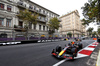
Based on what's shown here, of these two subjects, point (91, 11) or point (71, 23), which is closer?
point (91, 11)

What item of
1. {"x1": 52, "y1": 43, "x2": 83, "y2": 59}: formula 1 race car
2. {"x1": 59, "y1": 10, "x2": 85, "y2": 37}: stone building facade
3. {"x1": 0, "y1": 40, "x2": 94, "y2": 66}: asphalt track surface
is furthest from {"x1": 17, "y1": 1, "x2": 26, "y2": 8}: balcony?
{"x1": 59, "y1": 10, "x2": 85, "y2": 37}: stone building facade

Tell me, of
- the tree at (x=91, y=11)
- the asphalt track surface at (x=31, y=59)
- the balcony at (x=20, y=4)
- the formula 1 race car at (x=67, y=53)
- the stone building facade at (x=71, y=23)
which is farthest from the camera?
the stone building facade at (x=71, y=23)

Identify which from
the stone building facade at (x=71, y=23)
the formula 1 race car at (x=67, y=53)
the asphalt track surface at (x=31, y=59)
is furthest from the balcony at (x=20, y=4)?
the stone building facade at (x=71, y=23)

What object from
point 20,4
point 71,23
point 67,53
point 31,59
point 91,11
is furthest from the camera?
point 71,23

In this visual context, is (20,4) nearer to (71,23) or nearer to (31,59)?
(31,59)

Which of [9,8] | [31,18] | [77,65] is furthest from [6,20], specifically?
[77,65]

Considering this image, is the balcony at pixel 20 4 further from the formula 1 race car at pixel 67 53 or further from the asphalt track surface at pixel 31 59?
the formula 1 race car at pixel 67 53

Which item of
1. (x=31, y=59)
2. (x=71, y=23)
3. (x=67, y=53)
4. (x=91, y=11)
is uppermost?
(x=71, y=23)

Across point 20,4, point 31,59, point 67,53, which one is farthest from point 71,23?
point 31,59

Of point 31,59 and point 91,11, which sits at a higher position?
point 91,11

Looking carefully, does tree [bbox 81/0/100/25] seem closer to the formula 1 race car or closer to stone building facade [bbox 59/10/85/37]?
the formula 1 race car

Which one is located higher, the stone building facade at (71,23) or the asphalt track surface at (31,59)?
the stone building facade at (71,23)

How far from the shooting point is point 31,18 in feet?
46.6

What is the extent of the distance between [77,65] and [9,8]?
1925cm
